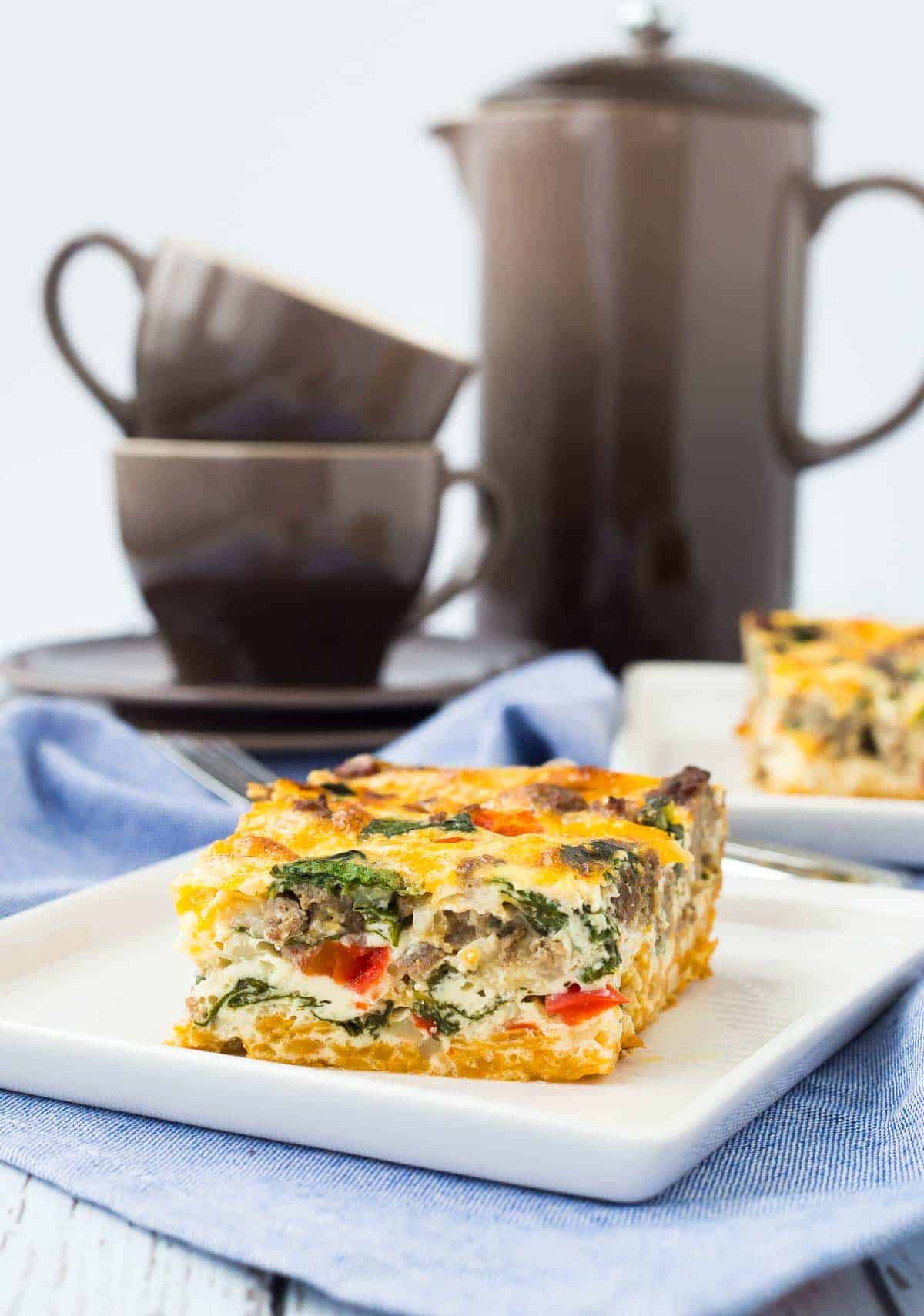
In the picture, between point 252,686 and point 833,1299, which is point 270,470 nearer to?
point 252,686

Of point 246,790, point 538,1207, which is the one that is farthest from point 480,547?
point 538,1207

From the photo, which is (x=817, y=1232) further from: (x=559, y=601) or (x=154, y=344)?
(x=559, y=601)

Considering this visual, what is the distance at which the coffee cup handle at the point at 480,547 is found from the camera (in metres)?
2.79

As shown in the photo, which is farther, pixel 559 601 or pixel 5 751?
pixel 559 601

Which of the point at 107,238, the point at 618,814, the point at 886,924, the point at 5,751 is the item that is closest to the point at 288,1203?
the point at 618,814

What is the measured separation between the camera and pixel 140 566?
260 cm

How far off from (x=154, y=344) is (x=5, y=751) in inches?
25.5

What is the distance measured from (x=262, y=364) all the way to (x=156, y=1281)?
1570 mm

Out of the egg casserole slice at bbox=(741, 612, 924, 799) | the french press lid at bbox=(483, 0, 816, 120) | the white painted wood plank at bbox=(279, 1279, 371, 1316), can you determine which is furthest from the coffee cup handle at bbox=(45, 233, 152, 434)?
the white painted wood plank at bbox=(279, 1279, 371, 1316)

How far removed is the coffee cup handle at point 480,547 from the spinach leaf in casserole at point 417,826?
1.27m

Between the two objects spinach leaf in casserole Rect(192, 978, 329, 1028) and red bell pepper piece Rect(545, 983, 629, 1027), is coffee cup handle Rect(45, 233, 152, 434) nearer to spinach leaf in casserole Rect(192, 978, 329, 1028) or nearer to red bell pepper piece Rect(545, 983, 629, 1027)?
spinach leaf in casserole Rect(192, 978, 329, 1028)

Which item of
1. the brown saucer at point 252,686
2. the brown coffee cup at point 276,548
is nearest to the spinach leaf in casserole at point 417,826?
the brown saucer at point 252,686

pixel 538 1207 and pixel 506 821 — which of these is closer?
pixel 538 1207

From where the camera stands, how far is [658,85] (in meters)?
2.94
